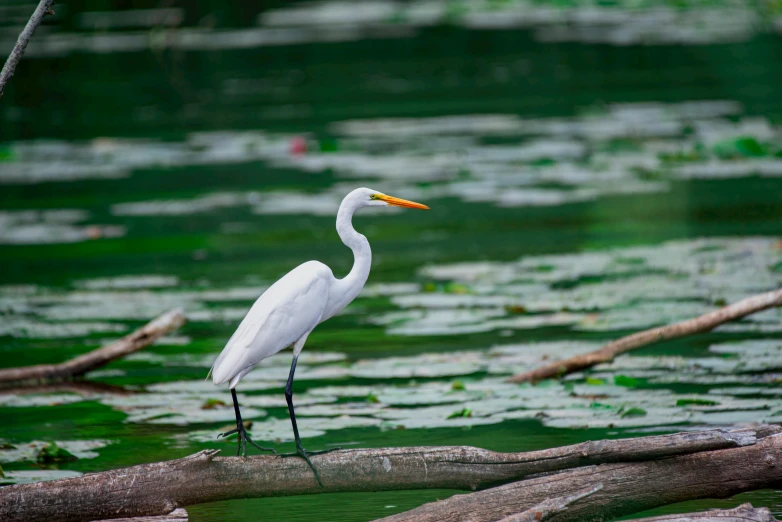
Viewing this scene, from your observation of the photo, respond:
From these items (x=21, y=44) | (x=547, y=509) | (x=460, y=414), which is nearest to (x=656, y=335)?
(x=460, y=414)

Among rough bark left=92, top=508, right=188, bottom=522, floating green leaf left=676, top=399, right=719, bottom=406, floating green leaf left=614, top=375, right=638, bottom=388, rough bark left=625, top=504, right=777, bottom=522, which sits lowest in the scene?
floating green leaf left=676, top=399, right=719, bottom=406

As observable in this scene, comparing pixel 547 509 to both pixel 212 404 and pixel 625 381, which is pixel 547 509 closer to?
pixel 625 381

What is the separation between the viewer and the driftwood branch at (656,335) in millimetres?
5829

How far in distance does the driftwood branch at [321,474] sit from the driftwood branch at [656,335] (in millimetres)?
1630

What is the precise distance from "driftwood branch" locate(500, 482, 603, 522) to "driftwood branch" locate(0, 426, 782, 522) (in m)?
0.16

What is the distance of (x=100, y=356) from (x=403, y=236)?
4537 mm

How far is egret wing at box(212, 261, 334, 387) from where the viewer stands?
4523 millimetres

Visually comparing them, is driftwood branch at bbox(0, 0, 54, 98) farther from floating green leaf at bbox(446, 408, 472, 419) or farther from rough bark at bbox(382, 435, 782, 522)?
floating green leaf at bbox(446, 408, 472, 419)

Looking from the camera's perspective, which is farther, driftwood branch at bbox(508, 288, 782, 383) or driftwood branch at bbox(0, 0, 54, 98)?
driftwood branch at bbox(508, 288, 782, 383)

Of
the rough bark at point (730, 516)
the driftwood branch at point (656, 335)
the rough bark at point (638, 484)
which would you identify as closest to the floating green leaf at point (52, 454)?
the rough bark at point (638, 484)

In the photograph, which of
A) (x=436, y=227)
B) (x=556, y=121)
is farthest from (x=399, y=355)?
(x=556, y=121)

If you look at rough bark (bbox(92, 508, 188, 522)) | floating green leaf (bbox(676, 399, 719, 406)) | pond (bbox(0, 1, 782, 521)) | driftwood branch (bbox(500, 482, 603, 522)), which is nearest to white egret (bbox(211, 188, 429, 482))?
rough bark (bbox(92, 508, 188, 522))

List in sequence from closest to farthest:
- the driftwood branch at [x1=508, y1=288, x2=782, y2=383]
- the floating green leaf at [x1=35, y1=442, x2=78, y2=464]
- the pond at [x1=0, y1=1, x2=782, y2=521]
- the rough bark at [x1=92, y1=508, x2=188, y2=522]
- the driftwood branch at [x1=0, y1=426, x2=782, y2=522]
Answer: the rough bark at [x1=92, y1=508, x2=188, y2=522] < the driftwood branch at [x1=0, y1=426, x2=782, y2=522] < the floating green leaf at [x1=35, y1=442, x2=78, y2=464] < the driftwood branch at [x1=508, y1=288, x2=782, y2=383] < the pond at [x1=0, y1=1, x2=782, y2=521]

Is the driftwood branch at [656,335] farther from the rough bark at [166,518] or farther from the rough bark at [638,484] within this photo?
the rough bark at [166,518]
